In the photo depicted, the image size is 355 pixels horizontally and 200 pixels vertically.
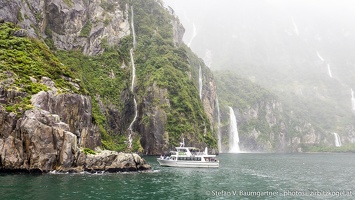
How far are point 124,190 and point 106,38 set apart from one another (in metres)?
99.5

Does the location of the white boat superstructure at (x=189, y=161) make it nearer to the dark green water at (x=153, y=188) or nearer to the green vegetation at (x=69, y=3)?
the dark green water at (x=153, y=188)

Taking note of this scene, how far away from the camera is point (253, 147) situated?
636 ft

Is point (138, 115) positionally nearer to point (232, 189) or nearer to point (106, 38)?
point (106, 38)

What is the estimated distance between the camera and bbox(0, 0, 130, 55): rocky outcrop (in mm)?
105312

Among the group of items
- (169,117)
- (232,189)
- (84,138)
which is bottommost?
(232,189)

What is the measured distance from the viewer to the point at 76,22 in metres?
124

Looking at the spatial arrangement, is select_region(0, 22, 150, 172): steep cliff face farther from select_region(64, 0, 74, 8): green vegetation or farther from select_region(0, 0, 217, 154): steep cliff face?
select_region(64, 0, 74, 8): green vegetation

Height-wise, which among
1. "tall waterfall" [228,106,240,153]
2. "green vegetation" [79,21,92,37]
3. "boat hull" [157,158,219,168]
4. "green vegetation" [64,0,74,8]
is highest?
"green vegetation" [64,0,74,8]

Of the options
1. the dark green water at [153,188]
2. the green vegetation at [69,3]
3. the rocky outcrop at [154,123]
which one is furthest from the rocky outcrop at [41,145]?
the green vegetation at [69,3]

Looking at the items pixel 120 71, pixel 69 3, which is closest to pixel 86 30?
pixel 69 3

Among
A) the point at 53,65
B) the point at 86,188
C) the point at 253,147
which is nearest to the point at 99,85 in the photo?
the point at 53,65

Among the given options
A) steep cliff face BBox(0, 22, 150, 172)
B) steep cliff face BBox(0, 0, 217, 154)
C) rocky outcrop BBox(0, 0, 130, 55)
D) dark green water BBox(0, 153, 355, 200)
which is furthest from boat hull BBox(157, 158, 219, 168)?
rocky outcrop BBox(0, 0, 130, 55)

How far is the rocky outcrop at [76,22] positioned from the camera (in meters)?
105

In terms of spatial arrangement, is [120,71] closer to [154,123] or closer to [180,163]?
[154,123]
